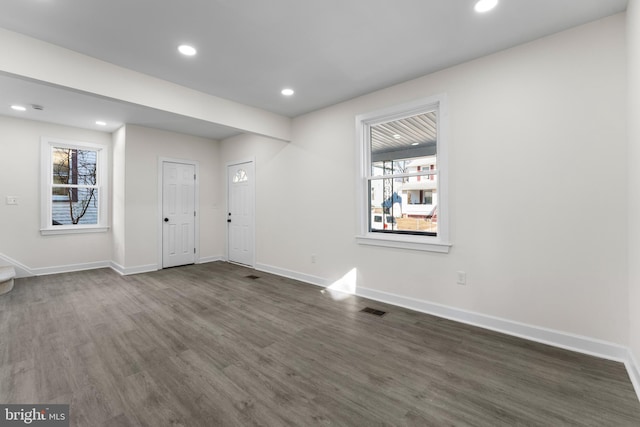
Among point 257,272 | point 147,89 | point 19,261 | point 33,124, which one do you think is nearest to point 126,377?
point 147,89

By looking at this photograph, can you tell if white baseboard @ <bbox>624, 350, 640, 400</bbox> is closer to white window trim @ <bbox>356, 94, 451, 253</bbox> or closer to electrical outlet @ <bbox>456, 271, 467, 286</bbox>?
electrical outlet @ <bbox>456, 271, 467, 286</bbox>

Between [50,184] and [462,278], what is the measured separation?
6.73 m

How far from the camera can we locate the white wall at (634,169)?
6.20 ft

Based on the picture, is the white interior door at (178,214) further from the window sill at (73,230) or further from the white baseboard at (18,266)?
the white baseboard at (18,266)

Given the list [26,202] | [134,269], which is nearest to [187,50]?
[134,269]

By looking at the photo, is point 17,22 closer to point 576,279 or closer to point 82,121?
point 82,121

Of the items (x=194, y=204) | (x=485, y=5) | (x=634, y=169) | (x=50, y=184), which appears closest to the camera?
(x=634, y=169)

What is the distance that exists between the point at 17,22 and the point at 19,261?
426cm

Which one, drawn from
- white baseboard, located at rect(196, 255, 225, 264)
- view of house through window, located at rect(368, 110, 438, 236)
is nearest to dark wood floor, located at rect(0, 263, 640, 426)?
view of house through window, located at rect(368, 110, 438, 236)

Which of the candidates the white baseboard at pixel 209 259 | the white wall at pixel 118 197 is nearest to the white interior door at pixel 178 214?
the white baseboard at pixel 209 259

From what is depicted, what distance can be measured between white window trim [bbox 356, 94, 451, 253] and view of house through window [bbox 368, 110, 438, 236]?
3.0 inches

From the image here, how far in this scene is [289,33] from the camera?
8.12 ft

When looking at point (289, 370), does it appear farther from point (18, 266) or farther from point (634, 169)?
point (18, 266)

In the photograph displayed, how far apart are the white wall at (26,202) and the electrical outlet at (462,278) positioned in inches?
254
